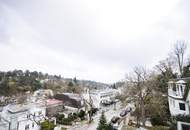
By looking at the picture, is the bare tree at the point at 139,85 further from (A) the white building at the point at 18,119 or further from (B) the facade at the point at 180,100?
(A) the white building at the point at 18,119

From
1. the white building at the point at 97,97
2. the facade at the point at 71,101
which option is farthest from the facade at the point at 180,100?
the white building at the point at 97,97

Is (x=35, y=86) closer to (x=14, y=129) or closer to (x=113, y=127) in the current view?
(x=14, y=129)

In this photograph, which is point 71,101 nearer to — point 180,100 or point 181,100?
point 180,100

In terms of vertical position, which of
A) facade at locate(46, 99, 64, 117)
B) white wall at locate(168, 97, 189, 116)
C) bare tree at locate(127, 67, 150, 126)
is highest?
bare tree at locate(127, 67, 150, 126)

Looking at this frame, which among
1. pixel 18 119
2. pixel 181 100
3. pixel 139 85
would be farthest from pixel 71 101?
pixel 181 100

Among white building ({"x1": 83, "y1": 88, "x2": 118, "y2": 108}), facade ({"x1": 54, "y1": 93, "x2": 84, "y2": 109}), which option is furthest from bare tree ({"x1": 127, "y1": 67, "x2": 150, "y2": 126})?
white building ({"x1": 83, "y1": 88, "x2": 118, "y2": 108})

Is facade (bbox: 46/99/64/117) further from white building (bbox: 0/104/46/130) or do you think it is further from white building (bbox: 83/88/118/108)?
white building (bbox: 83/88/118/108)

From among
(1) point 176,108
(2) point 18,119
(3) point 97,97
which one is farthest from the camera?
(3) point 97,97

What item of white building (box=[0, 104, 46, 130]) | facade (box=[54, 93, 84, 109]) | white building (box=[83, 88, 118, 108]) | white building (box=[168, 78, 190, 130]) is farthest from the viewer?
white building (box=[83, 88, 118, 108])

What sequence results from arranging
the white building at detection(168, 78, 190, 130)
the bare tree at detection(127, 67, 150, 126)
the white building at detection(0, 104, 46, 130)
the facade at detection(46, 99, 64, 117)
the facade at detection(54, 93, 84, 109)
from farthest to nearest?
the facade at detection(54, 93, 84, 109) < the facade at detection(46, 99, 64, 117) < the bare tree at detection(127, 67, 150, 126) < the white building at detection(0, 104, 46, 130) < the white building at detection(168, 78, 190, 130)

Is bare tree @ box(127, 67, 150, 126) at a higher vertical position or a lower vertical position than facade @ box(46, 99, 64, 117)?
higher

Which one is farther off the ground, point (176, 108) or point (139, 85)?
point (139, 85)

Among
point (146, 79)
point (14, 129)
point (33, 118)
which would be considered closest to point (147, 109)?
point (146, 79)

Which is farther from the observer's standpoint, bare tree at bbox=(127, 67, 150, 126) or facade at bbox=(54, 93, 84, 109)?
facade at bbox=(54, 93, 84, 109)
